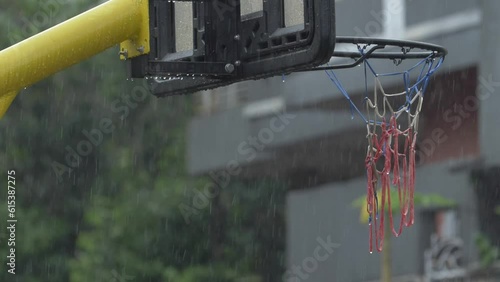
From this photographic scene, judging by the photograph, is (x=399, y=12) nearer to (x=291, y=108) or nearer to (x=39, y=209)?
(x=291, y=108)

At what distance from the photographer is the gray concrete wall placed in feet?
65.7

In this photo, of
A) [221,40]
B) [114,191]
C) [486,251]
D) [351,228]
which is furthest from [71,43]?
[114,191]

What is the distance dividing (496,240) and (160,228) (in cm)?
974

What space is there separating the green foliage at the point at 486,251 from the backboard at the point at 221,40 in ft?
45.1

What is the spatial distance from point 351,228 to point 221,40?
16.6 metres

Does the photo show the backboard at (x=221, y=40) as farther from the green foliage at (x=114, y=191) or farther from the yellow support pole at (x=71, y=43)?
the green foliage at (x=114, y=191)

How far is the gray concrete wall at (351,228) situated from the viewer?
789 inches

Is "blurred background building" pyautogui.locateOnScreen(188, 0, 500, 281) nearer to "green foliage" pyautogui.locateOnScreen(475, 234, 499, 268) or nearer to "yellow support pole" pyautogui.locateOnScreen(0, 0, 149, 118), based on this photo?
"green foliage" pyautogui.locateOnScreen(475, 234, 499, 268)

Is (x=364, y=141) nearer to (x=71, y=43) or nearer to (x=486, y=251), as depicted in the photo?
(x=486, y=251)

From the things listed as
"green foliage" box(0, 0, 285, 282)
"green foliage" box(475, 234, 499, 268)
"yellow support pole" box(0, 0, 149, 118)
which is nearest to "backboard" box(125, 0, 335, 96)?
"yellow support pole" box(0, 0, 149, 118)

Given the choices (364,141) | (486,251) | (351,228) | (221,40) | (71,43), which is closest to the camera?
(71,43)

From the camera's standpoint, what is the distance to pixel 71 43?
5.79m

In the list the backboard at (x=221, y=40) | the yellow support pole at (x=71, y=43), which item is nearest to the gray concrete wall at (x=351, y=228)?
the backboard at (x=221, y=40)

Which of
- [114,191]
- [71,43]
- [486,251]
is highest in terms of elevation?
[114,191]
